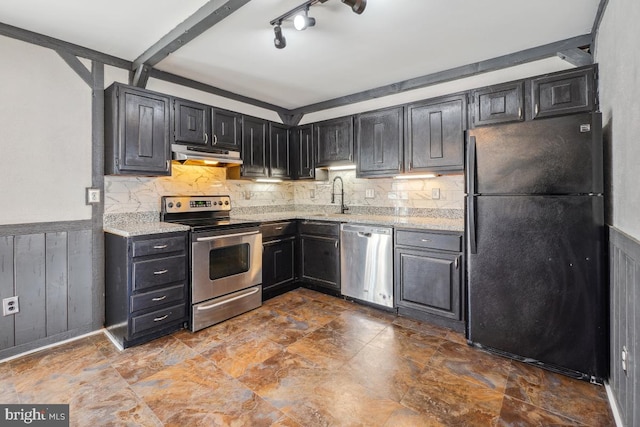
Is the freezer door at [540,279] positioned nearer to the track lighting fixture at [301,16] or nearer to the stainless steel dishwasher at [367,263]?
the stainless steel dishwasher at [367,263]

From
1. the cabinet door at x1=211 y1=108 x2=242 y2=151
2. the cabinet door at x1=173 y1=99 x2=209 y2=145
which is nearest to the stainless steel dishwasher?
the cabinet door at x1=211 y1=108 x2=242 y2=151

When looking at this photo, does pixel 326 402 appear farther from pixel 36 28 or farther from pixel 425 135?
pixel 36 28

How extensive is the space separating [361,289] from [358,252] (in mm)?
409

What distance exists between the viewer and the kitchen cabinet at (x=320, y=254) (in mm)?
3590

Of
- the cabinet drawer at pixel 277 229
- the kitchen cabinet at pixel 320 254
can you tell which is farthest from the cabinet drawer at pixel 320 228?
the cabinet drawer at pixel 277 229

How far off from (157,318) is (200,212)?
1292 mm

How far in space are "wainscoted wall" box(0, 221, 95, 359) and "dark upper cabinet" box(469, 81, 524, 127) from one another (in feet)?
12.2

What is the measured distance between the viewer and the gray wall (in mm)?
1399

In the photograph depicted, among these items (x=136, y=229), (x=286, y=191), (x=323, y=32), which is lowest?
(x=136, y=229)

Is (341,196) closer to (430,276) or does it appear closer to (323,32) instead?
(430,276)

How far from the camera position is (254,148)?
3793 mm

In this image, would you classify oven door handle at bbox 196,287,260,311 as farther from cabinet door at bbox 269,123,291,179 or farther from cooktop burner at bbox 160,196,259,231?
cabinet door at bbox 269,123,291,179

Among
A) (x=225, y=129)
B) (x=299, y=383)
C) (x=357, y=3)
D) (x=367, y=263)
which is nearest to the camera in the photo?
(x=357, y=3)

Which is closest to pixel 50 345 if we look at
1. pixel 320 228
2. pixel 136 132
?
pixel 136 132
